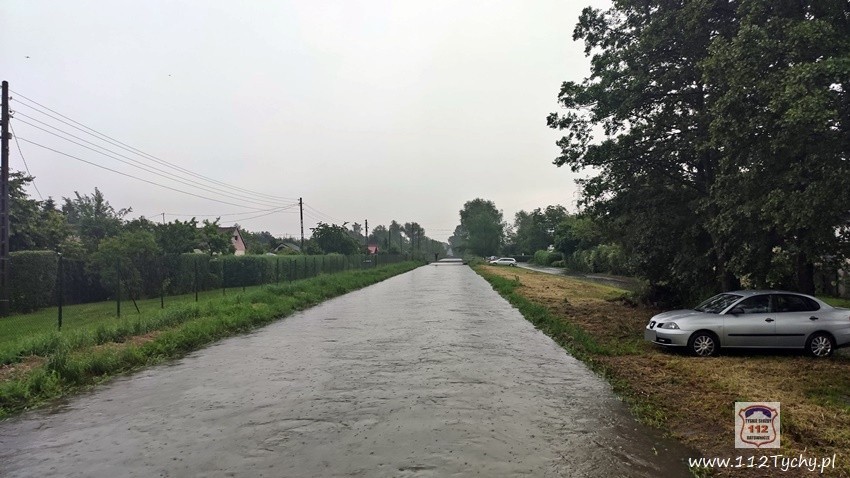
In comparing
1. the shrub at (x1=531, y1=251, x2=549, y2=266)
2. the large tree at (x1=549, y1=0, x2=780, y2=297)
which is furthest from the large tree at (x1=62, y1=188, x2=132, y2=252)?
the shrub at (x1=531, y1=251, x2=549, y2=266)

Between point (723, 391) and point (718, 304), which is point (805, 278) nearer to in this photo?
point (718, 304)

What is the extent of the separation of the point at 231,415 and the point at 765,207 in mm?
10113

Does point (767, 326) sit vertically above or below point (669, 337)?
above

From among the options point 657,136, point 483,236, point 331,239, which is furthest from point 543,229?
point 657,136

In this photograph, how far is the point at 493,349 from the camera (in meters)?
11.9

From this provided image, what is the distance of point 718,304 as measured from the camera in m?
11.4

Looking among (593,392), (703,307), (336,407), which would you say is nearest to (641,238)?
(703,307)

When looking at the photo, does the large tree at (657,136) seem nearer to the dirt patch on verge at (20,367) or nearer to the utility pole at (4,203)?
the dirt patch on verge at (20,367)

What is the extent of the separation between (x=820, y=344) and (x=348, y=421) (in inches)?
375

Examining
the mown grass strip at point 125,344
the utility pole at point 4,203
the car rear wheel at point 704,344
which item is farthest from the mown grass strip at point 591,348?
the utility pole at point 4,203

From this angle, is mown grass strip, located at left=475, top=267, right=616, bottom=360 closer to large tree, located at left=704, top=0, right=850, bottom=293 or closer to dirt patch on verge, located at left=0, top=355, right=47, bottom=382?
large tree, located at left=704, top=0, right=850, bottom=293

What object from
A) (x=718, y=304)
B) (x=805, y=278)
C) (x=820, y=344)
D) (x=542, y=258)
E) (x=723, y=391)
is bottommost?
(x=723, y=391)

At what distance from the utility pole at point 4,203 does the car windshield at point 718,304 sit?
22.0 meters

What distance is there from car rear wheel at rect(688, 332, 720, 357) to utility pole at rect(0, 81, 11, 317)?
2166 cm
